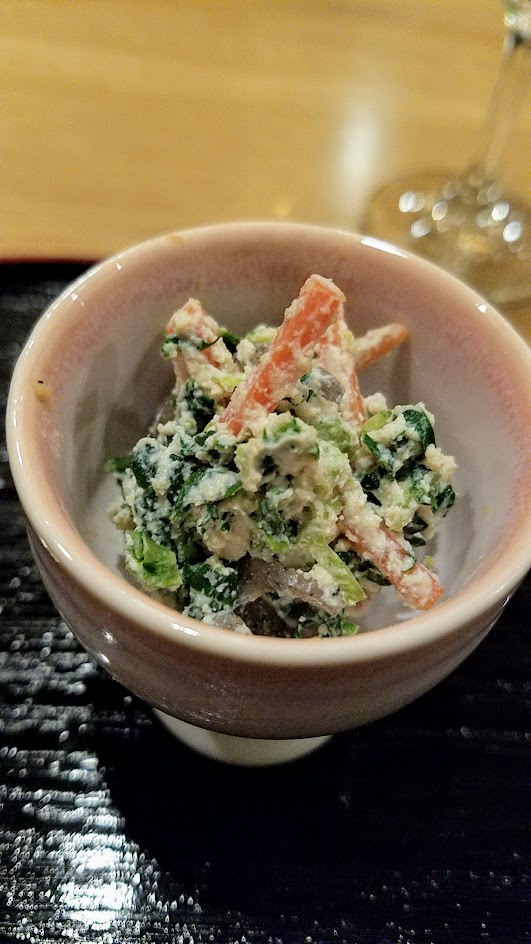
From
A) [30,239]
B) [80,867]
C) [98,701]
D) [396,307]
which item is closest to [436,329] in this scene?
[396,307]

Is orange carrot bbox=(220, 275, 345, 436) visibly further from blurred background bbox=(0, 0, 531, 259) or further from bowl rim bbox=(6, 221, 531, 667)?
blurred background bbox=(0, 0, 531, 259)

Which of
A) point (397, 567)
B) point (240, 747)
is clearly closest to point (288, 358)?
point (397, 567)

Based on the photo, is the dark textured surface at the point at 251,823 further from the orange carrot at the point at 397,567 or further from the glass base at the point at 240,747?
the orange carrot at the point at 397,567

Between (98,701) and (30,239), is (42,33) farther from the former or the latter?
(98,701)

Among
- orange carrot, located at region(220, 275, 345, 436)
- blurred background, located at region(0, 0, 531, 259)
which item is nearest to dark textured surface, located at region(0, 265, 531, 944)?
orange carrot, located at region(220, 275, 345, 436)

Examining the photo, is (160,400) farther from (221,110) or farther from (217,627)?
(221,110)

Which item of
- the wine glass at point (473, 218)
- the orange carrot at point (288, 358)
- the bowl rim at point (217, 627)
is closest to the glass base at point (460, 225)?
the wine glass at point (473, 218)
